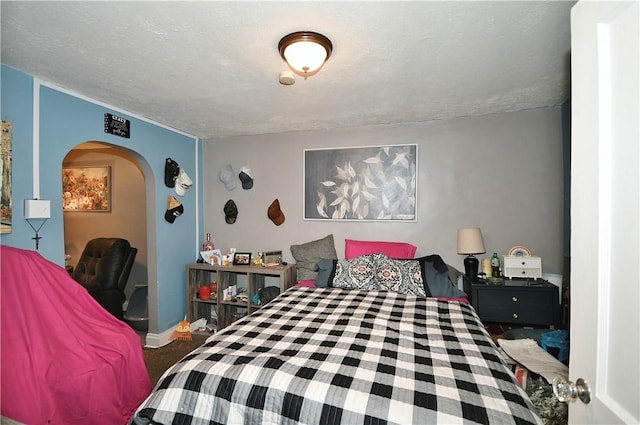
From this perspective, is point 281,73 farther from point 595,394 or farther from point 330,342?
point 595,394

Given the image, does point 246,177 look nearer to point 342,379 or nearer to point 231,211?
point 231,211

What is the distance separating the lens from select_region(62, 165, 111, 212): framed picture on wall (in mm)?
4348

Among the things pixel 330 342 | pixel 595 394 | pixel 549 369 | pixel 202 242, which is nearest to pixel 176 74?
pixel 330 342

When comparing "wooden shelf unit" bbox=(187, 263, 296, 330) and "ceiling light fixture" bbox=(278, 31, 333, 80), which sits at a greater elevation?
"ceiling light fixture" bbox=(278, 31, 333, 80)

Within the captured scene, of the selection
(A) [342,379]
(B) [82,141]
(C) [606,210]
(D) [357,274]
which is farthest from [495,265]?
(B) [82,141]

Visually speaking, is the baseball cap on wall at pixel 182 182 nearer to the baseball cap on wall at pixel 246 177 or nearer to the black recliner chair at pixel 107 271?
the baseball cap on wall at pixel 246 177

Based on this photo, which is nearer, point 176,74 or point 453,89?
point 176,74

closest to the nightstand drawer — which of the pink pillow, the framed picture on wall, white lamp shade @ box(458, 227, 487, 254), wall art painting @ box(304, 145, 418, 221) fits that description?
white lamp shade @ box(458, 227, 487, 254)

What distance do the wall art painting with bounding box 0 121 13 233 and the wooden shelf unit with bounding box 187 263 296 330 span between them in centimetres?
170

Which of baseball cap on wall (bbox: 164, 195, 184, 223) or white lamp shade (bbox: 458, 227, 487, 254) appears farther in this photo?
baseball cap on wall (bbox: 164, 195, 184, 223)

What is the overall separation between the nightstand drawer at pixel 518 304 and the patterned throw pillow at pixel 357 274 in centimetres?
90

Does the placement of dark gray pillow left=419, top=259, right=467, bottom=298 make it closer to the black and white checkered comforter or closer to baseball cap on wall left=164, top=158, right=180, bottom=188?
the black and white checkered comforter

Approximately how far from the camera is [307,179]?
11.6ft

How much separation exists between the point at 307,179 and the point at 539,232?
243cm
